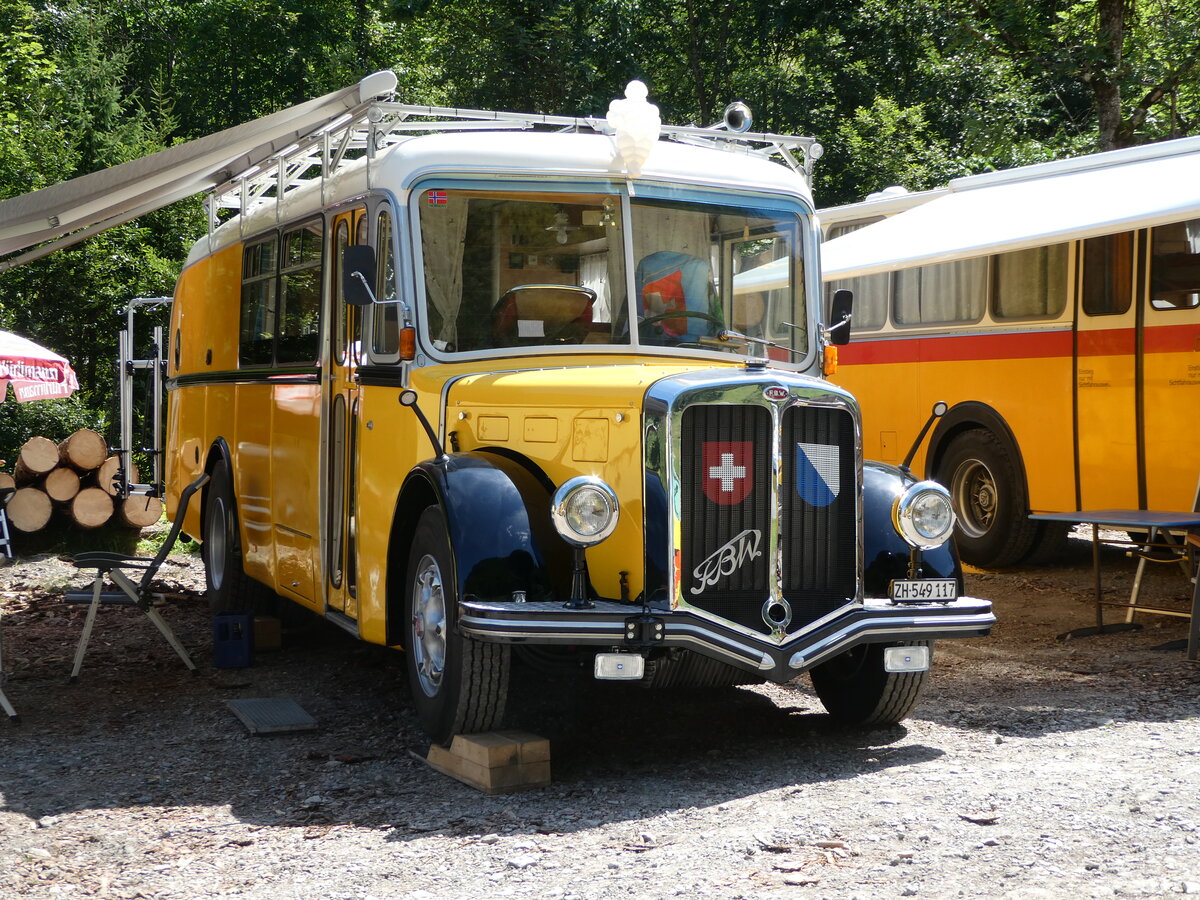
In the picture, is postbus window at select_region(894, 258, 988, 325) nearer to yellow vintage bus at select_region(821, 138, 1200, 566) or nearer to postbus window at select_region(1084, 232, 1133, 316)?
yellow vintage bus at select_region(821, 138, 1200, 566)

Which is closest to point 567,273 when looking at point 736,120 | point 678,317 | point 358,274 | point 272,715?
point 678,317

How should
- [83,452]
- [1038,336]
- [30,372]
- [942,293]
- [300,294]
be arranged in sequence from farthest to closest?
[83,452] < [942,293] < [1038,336] < [30,372] < [300,294]

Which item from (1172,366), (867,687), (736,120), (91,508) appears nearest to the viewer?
(867,687)

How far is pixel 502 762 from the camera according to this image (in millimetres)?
5332

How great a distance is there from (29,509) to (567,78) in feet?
47.7

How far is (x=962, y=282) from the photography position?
39.0 ft

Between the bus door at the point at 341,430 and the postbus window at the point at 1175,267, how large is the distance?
5708mm

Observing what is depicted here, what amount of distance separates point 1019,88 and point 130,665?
17.6 metres

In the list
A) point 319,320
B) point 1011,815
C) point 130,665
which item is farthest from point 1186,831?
point 130,665

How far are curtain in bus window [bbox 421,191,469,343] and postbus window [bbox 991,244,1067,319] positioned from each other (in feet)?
19.6

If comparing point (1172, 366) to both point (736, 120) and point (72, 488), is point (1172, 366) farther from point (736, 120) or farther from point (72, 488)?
point (72, 488)

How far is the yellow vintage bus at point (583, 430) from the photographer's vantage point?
538 cm

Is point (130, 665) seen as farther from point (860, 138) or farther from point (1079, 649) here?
point (860, 138)

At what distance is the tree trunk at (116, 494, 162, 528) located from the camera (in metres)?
13.8
